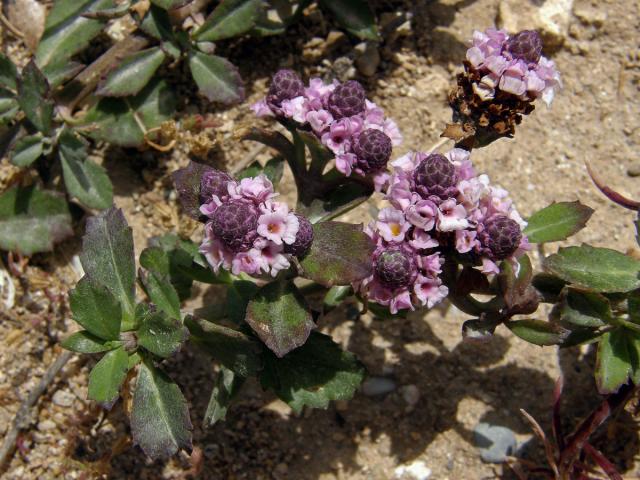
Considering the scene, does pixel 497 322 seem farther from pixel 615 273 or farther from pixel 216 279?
pixel 216 279

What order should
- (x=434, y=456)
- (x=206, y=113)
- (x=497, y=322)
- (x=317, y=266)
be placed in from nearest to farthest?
(x=317, y=266), (x=497, y=322), (x=434, y=456), (x=206, y=113)

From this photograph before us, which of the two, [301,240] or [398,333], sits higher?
[301,240]

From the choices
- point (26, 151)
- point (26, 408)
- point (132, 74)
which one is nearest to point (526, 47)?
point (132, 74)

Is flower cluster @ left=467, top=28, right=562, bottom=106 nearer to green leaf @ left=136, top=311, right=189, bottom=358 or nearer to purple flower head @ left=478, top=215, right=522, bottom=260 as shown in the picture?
purple flower head @ left=478, top=215, right=522, bottom=260

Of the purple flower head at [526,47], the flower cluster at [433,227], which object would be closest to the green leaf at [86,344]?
the flower cluster at [433,227]

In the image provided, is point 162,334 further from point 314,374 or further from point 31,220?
point 31,220

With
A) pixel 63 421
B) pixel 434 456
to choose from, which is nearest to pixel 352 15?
pixel 434 456

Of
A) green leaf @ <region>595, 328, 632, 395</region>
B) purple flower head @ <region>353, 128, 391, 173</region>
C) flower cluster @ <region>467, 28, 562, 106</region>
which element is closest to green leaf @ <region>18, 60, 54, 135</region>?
purple flower head @ <region>353, 128, 391, 173</region>
